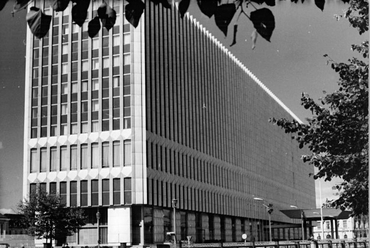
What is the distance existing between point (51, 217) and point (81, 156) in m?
4.59

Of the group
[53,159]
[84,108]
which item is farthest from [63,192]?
[84,108]

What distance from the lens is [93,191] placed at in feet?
112

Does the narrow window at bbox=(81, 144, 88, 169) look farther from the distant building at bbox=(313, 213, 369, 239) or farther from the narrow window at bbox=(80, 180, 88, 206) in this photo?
the distant building at bbox=(313, 213, 369, 239)

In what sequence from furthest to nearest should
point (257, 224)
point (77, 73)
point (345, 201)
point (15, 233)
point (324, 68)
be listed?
point (257, 224)
point (77, 73)
point (15, 233)
point (345, 201)
point (324, 68)

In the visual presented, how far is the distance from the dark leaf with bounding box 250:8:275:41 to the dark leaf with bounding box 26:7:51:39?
3.92ft

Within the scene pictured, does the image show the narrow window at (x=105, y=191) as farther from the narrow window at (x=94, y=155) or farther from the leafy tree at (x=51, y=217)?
the leafy tree at (x=51, y=217)

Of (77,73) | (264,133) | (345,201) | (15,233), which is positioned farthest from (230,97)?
(345,201)

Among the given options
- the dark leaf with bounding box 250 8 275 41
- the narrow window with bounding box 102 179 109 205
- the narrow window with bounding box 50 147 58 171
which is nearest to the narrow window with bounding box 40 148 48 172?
the narrow window with bounding box 50 147 58 171

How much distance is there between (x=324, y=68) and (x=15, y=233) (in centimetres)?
2443

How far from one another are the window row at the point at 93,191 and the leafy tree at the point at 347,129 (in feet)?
76.1

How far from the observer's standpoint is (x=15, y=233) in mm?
29609

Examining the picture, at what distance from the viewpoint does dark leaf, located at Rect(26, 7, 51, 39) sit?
3203 mm

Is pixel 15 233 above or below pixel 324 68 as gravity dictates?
below

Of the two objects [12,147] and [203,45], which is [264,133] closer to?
[203,45]
